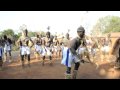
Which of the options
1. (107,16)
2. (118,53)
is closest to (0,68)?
(118,53)

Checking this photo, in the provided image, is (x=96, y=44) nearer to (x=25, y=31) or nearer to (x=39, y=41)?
(x=39, y=41)

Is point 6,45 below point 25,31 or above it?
below

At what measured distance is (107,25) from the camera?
42.4 meters

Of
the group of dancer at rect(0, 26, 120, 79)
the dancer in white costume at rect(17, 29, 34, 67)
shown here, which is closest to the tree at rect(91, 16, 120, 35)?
the group of dancer at rect(0, 26, 120, 79)

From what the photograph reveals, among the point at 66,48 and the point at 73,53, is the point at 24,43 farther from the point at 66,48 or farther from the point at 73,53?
the point at 73,53

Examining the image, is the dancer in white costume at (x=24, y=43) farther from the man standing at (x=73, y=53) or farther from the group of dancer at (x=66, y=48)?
the man standing at (x=73, y=53)

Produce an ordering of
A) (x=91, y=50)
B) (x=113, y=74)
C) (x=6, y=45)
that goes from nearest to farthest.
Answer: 1. (x=113, y=74)
2. (x=6, y=45)
3. (x=91, y=50)

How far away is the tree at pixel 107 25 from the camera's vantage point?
4008 cm

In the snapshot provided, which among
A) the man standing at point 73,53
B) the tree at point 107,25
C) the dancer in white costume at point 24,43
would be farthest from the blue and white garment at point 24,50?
the tree at point 107,25

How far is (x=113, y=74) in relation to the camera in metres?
10.4

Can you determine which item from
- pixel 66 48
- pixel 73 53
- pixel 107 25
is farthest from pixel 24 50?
pixel 107 25

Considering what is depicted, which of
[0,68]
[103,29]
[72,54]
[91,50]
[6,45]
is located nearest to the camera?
[72,54]

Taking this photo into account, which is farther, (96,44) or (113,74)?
(96,44)

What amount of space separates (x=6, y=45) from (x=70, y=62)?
719cm
